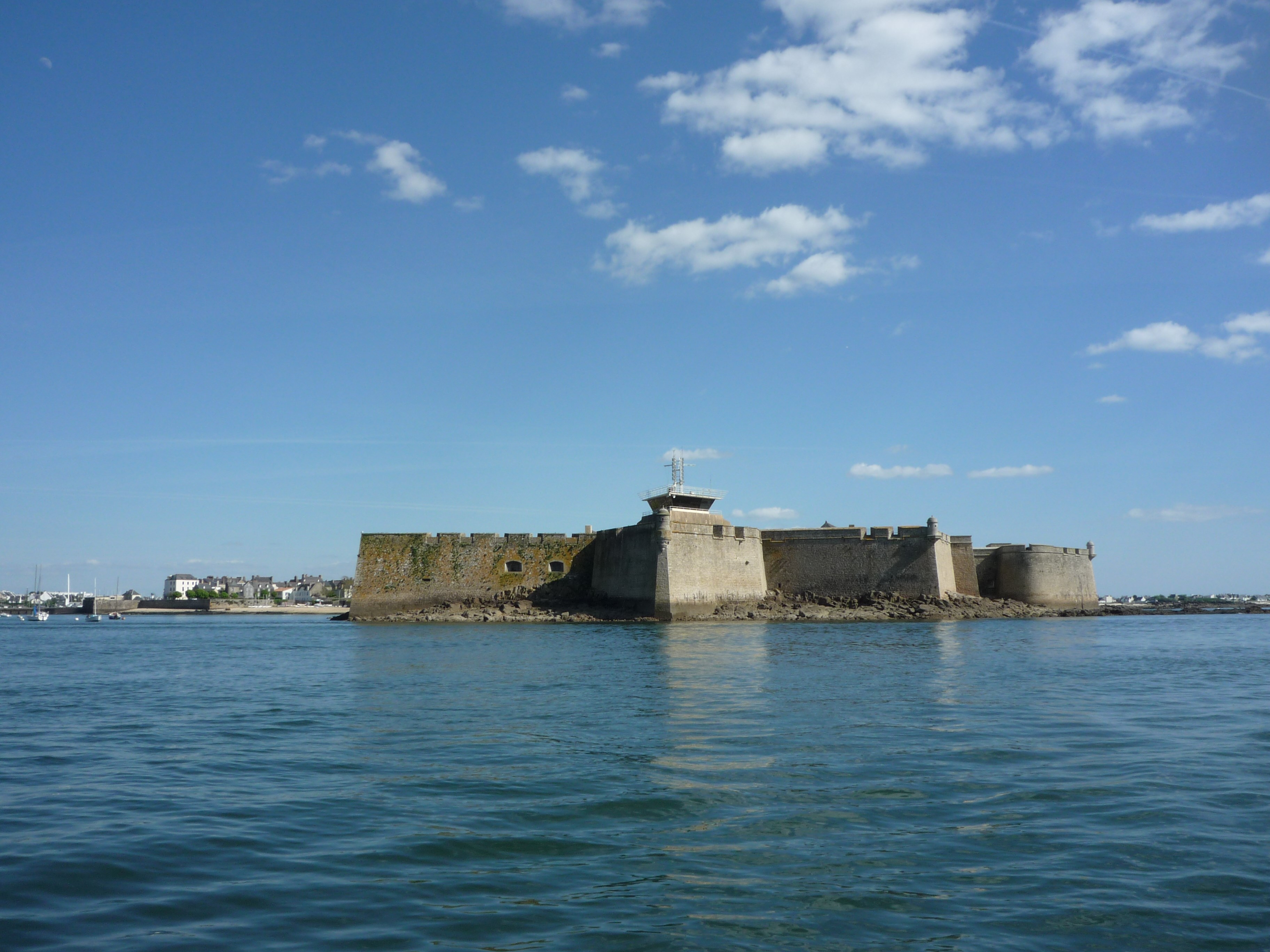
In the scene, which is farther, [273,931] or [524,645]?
[524,645]

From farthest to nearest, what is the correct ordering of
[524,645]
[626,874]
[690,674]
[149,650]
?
[149,650] → [524,645] → [690,674] → [626,874]

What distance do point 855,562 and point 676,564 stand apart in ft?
23.0

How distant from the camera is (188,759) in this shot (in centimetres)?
759

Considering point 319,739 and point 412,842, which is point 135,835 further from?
point 319,739

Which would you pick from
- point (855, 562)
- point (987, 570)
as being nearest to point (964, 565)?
point (987, 570)

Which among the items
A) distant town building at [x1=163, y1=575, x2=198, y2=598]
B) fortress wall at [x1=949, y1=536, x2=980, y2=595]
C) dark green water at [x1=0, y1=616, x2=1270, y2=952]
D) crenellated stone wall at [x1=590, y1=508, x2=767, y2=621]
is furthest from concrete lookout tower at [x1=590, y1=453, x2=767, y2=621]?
distant town building at [x1=163, y1=575, x2=198, y2=598]

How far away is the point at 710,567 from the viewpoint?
1159 inches

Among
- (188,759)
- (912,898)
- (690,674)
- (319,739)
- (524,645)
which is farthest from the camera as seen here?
(524,645)

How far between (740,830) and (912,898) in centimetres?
128

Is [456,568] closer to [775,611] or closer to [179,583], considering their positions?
[775,611]

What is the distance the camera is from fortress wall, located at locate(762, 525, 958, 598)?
31.0 metres

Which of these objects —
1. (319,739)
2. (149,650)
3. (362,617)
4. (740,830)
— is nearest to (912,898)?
(740,830)

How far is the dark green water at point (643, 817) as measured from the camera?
383 centimetres

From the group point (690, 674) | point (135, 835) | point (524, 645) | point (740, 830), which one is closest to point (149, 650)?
point (524, 645)
